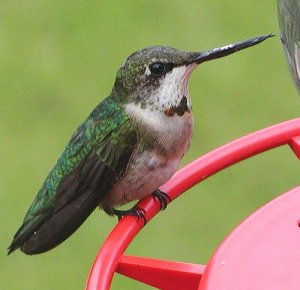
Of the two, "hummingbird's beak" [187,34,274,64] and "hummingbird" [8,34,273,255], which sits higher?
"hummingbird's beak" [187,34,274,64]

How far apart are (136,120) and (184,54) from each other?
1.05ft

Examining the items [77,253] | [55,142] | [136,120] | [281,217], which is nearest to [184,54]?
[136,120]

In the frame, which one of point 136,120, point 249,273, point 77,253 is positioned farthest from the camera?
point 77,253

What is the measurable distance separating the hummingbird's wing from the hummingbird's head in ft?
0.23

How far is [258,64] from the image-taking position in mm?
6480

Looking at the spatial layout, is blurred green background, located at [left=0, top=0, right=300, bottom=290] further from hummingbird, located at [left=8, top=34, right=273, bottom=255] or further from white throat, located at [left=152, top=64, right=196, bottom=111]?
white throat, located at [left=152, top=64, right=196, bottom=111]

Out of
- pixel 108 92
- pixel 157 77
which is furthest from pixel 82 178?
pixel 108 92

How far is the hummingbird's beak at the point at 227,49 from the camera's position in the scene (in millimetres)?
2616

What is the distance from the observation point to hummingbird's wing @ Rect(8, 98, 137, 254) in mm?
3137

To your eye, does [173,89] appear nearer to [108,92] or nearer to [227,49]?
[227,49]

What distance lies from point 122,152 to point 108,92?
3.09 meters

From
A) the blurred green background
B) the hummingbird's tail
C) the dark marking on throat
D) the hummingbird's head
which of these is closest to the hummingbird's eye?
the hummingbird's head

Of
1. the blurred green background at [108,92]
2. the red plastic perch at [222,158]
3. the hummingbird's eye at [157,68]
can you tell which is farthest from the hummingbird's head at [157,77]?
the blurred green background at [108,92]

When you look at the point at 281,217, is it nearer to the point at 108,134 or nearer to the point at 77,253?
the point at 108,134
